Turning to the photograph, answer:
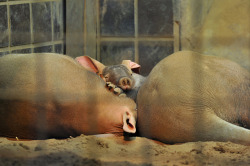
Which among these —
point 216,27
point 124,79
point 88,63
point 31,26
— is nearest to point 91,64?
point 88,63

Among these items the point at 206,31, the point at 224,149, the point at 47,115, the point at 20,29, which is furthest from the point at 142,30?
the point at 224,149

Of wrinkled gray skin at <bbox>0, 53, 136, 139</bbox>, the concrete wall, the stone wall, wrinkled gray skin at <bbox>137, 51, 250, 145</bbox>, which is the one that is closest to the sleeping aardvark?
wrinkled gray skin at <bbox>137, 51, 250, 145</bbox>

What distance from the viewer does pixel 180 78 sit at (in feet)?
6.94

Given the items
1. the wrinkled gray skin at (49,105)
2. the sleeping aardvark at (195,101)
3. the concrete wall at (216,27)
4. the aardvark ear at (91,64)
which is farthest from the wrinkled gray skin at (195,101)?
the concrete wall at (216,27)

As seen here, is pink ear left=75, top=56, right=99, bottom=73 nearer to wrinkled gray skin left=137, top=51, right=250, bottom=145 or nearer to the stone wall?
the stone wall

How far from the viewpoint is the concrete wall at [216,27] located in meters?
3.61

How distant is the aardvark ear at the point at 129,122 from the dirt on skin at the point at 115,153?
78 millimetres

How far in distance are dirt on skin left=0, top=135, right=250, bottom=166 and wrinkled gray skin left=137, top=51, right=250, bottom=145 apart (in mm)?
71

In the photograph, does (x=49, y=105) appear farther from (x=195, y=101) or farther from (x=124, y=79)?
(x=195, y=101)

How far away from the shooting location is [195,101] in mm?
2051

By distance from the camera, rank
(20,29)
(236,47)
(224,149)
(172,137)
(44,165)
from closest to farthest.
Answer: (44,165) < (224,149) < (172,137) < (20,29) < (236,47)

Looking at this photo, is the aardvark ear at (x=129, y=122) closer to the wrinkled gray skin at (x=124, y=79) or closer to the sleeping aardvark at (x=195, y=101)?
the sleeping aardvark at (x=195, y=101)

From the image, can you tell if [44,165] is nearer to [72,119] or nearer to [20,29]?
[72,119]

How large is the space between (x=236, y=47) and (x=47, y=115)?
2.01 meters
